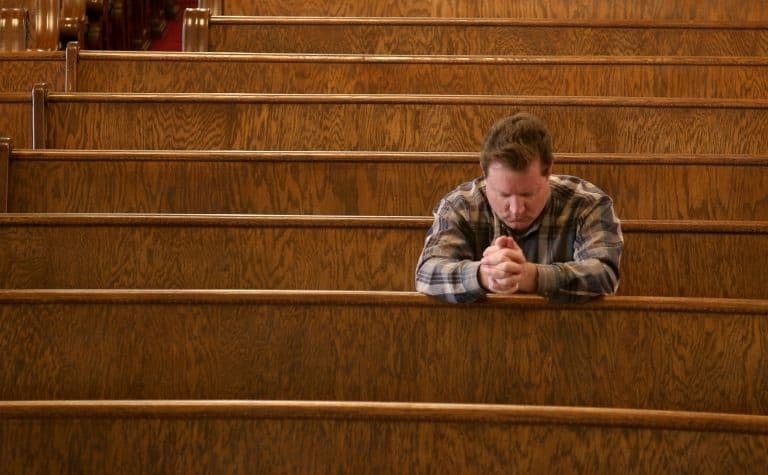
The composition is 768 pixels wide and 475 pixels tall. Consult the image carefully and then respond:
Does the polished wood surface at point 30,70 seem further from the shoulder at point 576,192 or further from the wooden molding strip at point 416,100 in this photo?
the shoulder at point 576,192

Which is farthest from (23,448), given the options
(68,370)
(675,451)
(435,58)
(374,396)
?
(435,58)

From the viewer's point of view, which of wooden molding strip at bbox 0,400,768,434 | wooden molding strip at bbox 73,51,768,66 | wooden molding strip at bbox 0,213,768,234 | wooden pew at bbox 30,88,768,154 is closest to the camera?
wooden molding strip at bbox 0,400,768,434

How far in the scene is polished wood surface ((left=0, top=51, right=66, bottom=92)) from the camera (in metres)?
1.01

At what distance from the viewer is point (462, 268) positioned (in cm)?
57

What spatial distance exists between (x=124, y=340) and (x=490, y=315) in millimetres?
199

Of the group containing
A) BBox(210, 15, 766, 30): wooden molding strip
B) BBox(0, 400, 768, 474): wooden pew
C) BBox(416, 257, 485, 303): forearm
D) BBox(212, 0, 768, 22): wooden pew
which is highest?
BBox(212, 0, 768, 22): wooden pew

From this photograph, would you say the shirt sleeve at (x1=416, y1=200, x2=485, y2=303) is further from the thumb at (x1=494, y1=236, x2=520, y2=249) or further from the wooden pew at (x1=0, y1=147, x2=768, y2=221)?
the wooden pew at (x1=0, y1=147, x2=768, y2=221)

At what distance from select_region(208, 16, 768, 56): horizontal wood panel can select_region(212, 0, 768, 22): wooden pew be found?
8 centimetres

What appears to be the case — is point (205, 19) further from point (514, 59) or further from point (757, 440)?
point (757, 440)

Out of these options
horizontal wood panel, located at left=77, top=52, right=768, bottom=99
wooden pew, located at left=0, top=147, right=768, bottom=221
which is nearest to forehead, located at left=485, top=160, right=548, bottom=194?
wooden pew, located at left=0, top=147, right=768, bottom=221

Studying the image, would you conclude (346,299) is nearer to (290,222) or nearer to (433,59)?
(290,222)

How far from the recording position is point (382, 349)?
1.98ft

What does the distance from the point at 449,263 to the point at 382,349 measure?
0.06 m

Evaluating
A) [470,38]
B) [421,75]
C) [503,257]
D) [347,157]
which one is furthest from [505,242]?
[470,38]
